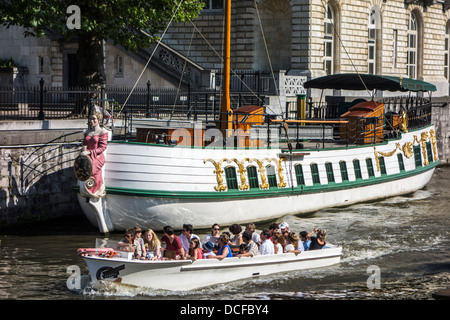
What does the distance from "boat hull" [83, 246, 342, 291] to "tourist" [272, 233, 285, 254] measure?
0.69 ft

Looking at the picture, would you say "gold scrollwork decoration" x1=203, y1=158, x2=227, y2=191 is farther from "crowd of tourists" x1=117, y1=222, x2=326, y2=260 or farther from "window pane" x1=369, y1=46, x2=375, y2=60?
"window pane" x1=369, y1=46, x2=375, y2=60

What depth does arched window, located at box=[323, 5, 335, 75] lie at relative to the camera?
150ft

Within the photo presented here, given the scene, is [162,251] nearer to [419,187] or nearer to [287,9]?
[419,187]

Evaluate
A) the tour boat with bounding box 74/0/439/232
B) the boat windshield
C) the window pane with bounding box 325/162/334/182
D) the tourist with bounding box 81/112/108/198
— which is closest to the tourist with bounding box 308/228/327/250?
the tour boat with bounding box 74/0/439/232

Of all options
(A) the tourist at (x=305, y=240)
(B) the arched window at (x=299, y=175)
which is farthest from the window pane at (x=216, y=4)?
(A) the tourist at (x=305, y=240)

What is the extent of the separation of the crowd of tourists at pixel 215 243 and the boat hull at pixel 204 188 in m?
3.74

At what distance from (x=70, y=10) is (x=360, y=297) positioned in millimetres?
15619

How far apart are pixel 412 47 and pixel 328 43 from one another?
1074cm

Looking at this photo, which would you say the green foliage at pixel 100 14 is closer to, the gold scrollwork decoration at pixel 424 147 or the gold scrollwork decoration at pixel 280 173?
the gold scrollwork decoration at pixel 280 173

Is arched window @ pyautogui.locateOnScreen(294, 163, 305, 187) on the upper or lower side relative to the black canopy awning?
lower

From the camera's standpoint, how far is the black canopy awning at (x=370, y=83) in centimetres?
3238

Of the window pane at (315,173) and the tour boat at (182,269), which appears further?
the window pane at (315,173)

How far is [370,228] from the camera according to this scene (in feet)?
81.8

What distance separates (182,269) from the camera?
17.7m
